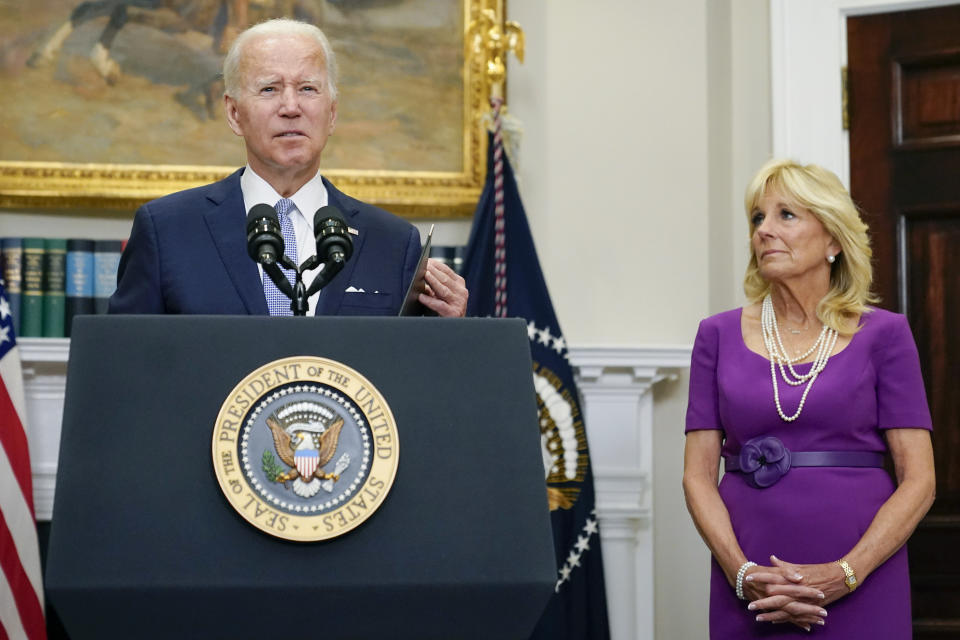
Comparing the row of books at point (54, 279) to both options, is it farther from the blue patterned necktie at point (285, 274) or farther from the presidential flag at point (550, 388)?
the blue patterned necktie at point (285, 274)

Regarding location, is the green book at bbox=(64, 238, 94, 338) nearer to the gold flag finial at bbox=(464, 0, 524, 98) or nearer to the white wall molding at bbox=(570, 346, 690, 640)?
the gold flag finial at bbox=(464, 0, 524, 98)

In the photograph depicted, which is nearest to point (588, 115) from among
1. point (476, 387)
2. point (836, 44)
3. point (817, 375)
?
point (836, 44)

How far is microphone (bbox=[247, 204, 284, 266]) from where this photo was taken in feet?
4.70

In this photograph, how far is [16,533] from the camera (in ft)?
10.8

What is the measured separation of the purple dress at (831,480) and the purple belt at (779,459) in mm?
15

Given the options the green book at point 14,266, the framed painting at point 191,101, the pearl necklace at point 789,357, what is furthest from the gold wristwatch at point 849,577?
the green book at point 14,266

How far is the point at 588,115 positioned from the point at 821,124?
2.57 ft

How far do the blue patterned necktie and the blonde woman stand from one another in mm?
1154

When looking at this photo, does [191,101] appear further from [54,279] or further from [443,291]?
[443,291]

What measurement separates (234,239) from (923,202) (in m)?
2.60

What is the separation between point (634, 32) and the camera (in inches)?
154

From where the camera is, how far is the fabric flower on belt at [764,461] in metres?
2.44

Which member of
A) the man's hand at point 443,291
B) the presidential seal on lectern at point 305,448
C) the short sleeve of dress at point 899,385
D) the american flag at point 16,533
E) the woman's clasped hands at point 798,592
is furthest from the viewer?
the american flag at point 16,533

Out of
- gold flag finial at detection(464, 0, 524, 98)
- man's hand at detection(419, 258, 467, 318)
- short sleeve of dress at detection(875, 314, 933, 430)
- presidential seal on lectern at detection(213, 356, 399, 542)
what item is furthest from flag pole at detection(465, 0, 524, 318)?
presidential seal on lectern at detection(213, 356, 399, 542)
